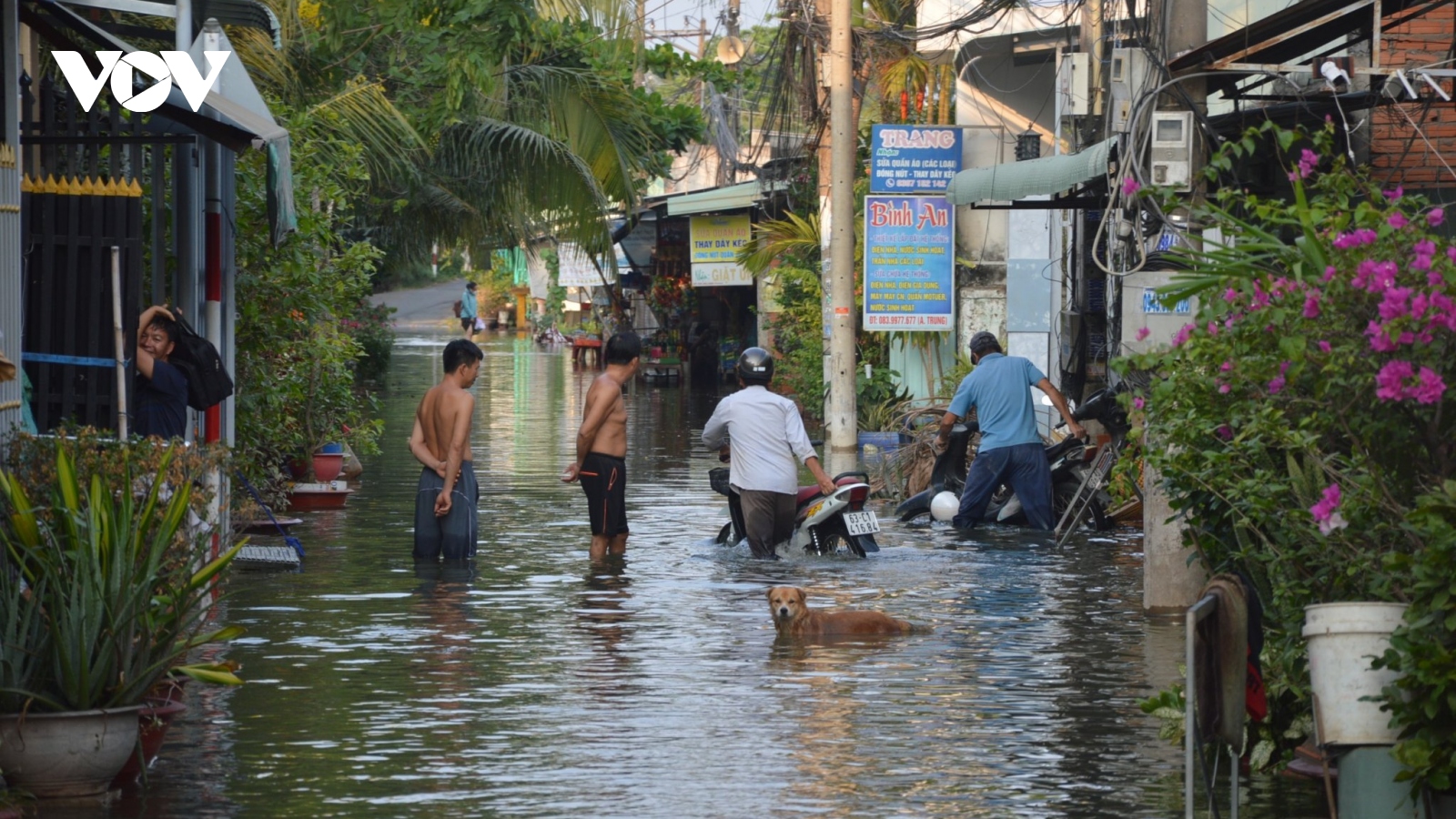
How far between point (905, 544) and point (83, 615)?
9.52 meters

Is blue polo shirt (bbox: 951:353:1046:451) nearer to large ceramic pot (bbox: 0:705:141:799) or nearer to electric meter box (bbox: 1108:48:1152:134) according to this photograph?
electric meter box (bbox: 1108:48:1152:134)

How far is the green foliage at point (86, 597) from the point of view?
22.6 ft

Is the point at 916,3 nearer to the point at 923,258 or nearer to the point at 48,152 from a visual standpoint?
the point at 923,258

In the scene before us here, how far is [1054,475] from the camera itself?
54.9 ft

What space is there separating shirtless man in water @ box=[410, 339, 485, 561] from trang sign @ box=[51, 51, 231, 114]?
314 centimetres

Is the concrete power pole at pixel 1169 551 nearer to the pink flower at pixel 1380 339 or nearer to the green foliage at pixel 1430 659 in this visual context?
the pink flower at pixel 1380 339

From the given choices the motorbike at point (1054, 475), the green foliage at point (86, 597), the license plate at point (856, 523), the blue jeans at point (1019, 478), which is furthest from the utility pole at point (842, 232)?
the green foliage at point (86, 597)

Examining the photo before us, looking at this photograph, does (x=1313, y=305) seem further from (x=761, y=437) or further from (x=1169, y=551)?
(x=761, y=437)

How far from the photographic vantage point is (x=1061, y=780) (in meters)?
7.43

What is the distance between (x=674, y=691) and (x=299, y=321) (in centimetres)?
820

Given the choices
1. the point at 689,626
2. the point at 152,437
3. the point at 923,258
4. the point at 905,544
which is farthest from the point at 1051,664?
the point at 923,258

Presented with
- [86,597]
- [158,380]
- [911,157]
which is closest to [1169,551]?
[158,380]

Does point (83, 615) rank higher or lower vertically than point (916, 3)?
lower

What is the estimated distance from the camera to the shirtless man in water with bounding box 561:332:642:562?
13.5 metres
